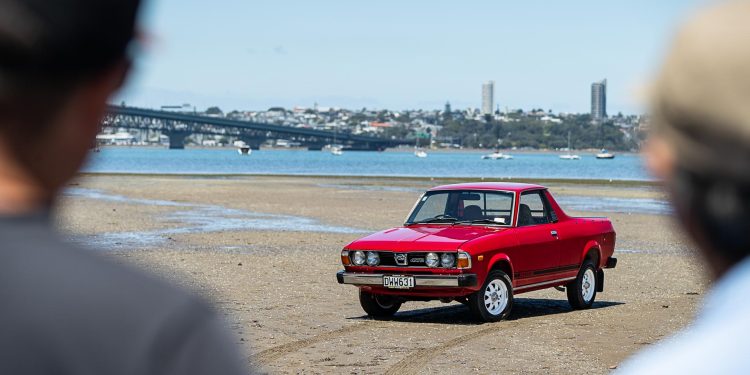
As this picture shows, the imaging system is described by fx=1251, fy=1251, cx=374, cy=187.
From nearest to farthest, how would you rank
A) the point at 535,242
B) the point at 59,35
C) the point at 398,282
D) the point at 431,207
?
the point at 59,35
the point at 398,282
the point at 535,242
the point at 431,207

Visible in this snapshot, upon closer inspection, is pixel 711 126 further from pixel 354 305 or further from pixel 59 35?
pixel 354 305

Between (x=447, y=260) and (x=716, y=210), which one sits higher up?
(x=716, y=210)

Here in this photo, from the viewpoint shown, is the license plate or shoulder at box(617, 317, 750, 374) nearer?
shoulder at box(617, 317, 750, 374)

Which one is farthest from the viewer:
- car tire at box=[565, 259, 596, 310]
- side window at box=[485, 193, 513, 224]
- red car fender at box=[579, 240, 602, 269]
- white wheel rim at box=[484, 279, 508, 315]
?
Answer: red car fender at box=[579, 240, 602, 269]

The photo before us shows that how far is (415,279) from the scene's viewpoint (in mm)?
13586

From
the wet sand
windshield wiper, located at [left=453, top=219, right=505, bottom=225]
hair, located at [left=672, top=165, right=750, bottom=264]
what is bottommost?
the wet sand

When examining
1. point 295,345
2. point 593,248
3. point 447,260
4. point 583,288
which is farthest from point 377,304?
point 593,248

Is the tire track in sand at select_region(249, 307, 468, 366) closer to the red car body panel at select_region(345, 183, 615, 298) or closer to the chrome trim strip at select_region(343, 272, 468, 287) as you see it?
the chrome trim strip at select_region(343, 272, 468, 287)

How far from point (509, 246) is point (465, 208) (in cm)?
104

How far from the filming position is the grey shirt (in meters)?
1.42

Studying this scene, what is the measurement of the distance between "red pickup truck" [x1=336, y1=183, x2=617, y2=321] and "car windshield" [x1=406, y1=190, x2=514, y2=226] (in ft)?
0.04

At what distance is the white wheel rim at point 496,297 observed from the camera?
547 inches

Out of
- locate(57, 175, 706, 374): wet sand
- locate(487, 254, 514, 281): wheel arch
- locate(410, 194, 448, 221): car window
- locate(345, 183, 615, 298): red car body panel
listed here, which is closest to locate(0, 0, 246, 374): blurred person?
locate(57, 175, 706, 374): wet sand

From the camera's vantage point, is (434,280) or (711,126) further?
(434,280)
